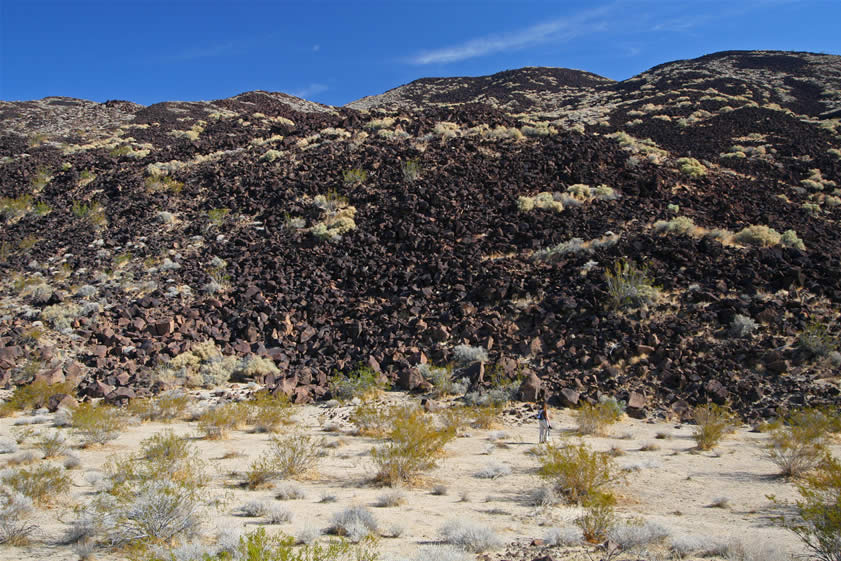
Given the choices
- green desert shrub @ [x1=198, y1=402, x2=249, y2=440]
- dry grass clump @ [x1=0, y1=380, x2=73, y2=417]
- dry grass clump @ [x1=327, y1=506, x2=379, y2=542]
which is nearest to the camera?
dry grass clump @ [x1=327, y1=506, x2=379, y2=542]

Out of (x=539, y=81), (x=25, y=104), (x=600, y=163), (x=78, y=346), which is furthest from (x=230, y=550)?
(x=539, y=81)

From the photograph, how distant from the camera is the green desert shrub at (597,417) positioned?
10.5 m

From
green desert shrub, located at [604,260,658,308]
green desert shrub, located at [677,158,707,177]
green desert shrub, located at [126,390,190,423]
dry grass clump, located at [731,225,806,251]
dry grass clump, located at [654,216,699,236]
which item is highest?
green desert shrub, located at [677,158,707,177]

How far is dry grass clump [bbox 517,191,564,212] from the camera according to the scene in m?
18.8

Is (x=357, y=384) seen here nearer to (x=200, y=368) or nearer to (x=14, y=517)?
(x=200, y=368)

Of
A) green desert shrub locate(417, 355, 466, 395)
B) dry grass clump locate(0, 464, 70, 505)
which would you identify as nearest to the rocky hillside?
green desert shrub locate(417, 355, 466, 395)

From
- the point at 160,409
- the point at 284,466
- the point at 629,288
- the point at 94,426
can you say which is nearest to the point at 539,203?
the point at 629,288

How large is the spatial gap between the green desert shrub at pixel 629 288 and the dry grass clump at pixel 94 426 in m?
12.0

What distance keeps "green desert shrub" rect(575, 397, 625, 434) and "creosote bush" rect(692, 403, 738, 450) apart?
4.98ft

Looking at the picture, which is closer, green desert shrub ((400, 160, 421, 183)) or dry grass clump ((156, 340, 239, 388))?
dry grass clump ((156, 340, 239, 388))

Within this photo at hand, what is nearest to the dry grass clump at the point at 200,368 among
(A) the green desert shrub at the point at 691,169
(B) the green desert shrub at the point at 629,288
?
(B) the green desert shrub at the point at 629,288

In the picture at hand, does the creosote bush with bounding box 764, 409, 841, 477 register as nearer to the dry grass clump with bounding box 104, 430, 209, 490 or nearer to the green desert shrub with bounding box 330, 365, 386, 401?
the green desert shrub with bounding box 330, 365, 386, 401

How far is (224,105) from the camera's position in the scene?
43.7 m

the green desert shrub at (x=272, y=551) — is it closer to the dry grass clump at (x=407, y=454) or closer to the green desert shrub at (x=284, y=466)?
the green desert shrub at (x=284, y=466)
